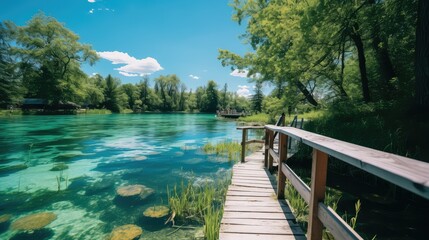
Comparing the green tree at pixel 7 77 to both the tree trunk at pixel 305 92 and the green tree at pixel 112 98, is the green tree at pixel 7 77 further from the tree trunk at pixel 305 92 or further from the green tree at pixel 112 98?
the tree trunk at pixel 305 92

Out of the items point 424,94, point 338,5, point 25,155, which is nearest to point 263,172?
point 424,94

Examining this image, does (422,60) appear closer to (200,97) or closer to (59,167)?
(59,167)

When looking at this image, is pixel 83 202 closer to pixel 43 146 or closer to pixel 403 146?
pixel 403 146

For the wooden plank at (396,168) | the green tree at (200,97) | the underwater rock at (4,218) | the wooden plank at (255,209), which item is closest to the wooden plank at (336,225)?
the wooden plank at (396,168)

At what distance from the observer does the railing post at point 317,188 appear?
2146 millimetres

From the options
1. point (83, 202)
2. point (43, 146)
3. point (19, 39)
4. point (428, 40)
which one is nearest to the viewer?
point (428, 40)

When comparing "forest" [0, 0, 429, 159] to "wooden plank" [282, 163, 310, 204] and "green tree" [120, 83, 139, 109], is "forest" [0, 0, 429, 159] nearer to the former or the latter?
"wooden plank" [282, 163, 310, 204]

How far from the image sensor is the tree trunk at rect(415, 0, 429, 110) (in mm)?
5473

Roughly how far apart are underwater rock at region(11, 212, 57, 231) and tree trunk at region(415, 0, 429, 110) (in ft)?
31.2

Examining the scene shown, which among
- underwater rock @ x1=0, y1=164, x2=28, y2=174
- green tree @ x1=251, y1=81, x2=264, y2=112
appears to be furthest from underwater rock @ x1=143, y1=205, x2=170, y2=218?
green tree @ x1=251, y1=81, x2=264, y2=112

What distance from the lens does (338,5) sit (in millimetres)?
7059

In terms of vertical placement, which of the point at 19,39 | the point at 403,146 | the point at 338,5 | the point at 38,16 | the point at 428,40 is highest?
the point at 38,16

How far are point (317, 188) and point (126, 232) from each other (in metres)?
3.86

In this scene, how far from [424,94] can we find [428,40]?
1.36 m
